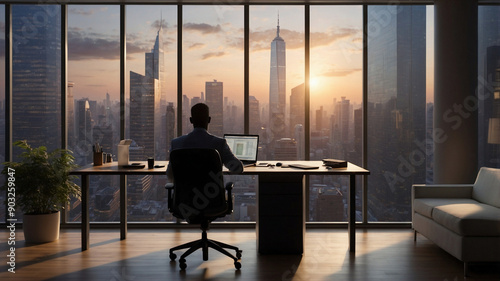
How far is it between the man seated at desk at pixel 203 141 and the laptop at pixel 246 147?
2.69 feet

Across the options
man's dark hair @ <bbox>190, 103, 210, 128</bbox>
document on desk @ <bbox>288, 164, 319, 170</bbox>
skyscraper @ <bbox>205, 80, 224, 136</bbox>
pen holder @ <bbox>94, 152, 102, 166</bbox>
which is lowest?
document on desk @ <bbox>288, 164, 319, 170</bbox>

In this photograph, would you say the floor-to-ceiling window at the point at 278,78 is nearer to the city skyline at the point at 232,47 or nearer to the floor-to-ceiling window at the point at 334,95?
the city skyline at the point at 232,47

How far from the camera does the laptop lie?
488 centimetres

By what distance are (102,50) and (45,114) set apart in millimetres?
1153

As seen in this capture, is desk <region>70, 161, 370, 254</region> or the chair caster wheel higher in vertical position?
desk <region>70, 161, 370, 254</region>

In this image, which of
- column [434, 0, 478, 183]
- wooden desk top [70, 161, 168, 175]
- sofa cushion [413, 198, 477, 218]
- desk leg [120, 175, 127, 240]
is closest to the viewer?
wooden desk top [70, 161, 168, 175]

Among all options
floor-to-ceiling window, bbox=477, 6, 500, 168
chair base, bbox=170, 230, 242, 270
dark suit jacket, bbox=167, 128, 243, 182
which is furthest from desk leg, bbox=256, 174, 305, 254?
floor-to-ceiling window, bbox=477, 6, 500, 168

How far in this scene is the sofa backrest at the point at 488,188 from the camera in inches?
175

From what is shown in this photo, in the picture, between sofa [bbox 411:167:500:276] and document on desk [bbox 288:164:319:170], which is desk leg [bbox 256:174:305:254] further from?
sofa [bbox 411:167:500:276]

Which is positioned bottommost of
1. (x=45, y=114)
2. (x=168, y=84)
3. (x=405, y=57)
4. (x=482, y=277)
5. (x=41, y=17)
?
(x=482, y=277)

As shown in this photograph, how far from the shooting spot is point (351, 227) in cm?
454

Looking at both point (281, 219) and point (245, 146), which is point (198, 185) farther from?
point (245, 146)

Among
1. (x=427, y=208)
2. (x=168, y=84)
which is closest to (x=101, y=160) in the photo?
(x=168, y=84)

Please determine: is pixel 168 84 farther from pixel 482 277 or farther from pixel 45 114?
pixel 482 277
